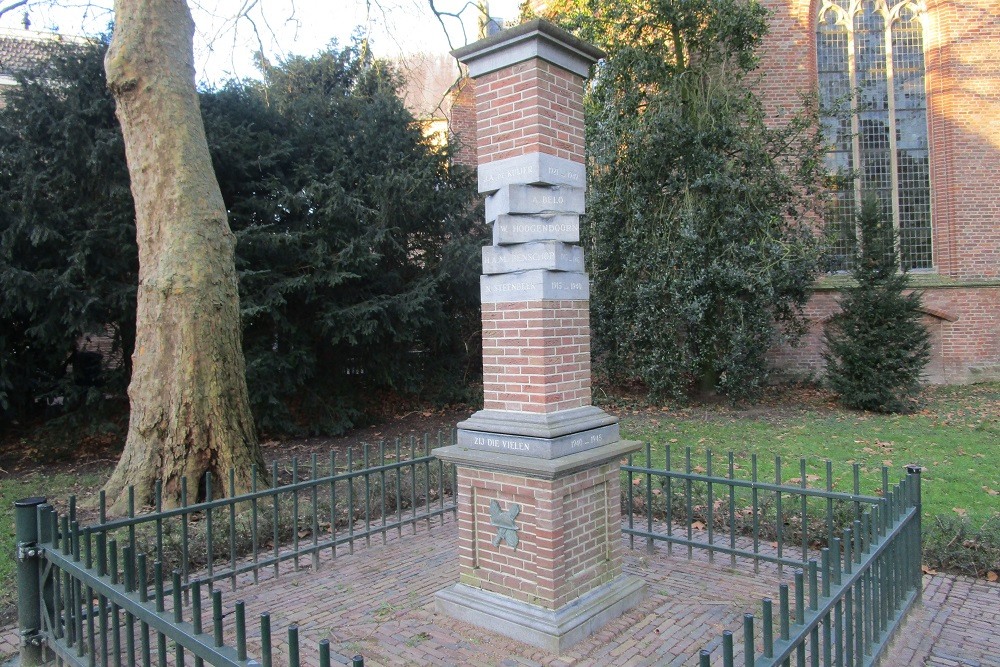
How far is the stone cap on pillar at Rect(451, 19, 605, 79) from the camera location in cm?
→ 420

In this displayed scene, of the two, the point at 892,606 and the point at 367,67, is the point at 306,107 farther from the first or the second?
the point at 892,606

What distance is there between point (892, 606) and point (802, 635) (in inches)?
70.6

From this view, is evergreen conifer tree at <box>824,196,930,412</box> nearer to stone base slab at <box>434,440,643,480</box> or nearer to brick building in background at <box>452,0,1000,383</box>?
brick building in background at <box>452,0,1000,383</box>

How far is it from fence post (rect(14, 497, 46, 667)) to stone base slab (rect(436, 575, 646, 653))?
7.71ft

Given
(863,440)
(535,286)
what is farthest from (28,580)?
(863,440)

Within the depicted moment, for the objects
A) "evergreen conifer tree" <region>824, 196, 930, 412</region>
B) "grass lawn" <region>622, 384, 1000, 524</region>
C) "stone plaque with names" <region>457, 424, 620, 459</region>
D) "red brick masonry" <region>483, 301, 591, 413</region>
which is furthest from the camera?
"evergreen conifer tree" <region>824, 196, 930, 412</region>

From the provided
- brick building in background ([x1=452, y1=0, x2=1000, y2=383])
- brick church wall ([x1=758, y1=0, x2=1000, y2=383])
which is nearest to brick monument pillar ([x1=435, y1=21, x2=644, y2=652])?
brick building in background ([x1=452, y1=0, x2=1000, y2=383])

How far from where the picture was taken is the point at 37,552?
Result: 12.0 feet

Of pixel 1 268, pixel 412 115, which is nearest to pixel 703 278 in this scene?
pixel 412 115

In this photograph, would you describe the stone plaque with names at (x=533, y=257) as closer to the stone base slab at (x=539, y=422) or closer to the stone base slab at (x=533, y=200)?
the stone base slab at (x=533, y=200)

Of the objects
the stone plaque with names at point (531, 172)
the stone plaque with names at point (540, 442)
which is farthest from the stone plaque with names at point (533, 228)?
the stone plaque with names at point (540, 442)

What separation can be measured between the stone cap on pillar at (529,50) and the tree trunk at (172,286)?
400 centimetres

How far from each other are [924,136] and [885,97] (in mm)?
1328

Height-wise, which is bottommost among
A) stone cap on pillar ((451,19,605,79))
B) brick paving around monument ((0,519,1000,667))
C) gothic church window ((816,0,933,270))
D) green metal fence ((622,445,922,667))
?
brick paving around monument ((0,519,1000,667))
